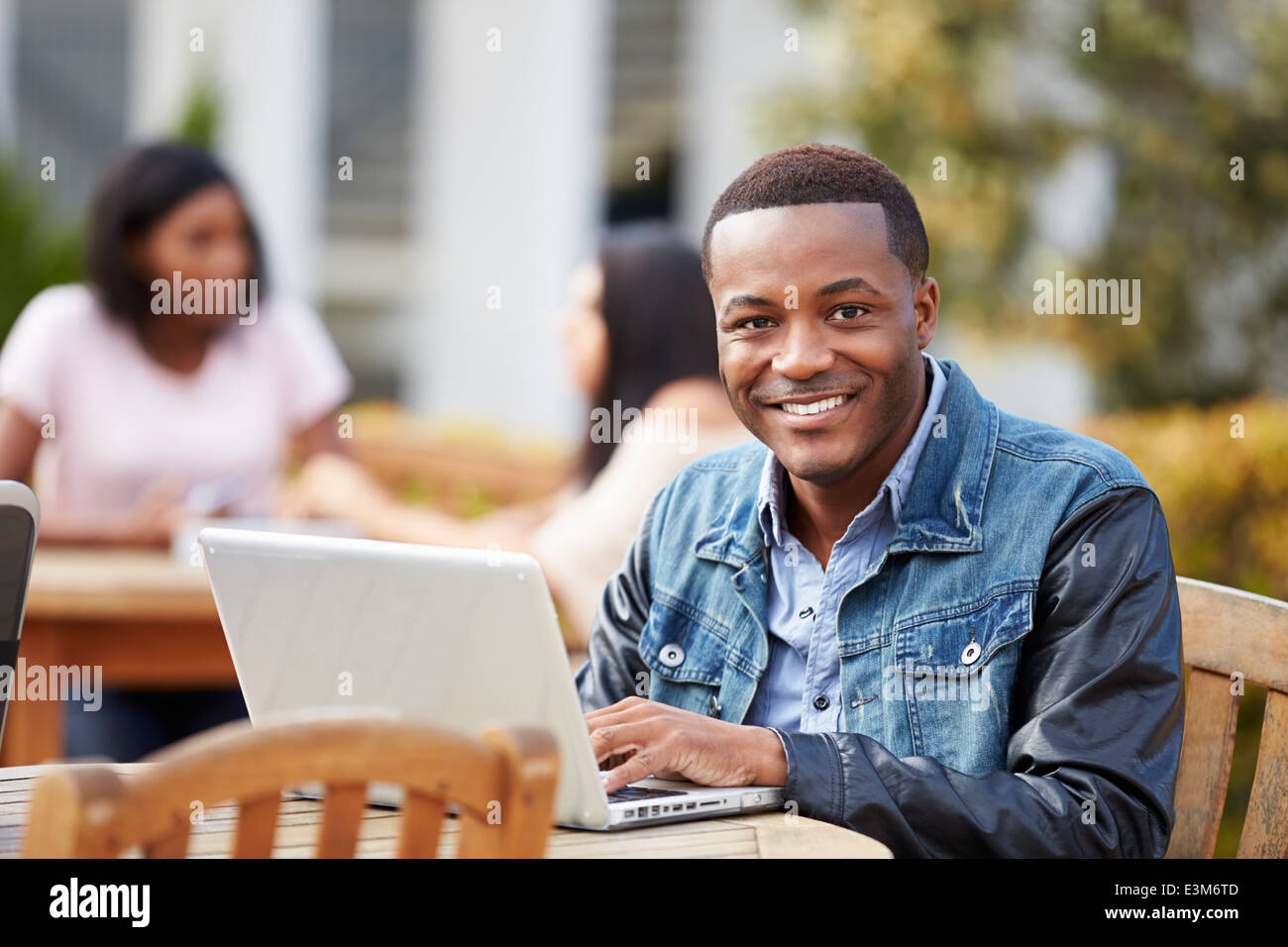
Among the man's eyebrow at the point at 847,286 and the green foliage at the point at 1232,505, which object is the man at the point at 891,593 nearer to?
the man's eyebrow at the point at 847,286

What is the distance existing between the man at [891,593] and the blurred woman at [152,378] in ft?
6.79

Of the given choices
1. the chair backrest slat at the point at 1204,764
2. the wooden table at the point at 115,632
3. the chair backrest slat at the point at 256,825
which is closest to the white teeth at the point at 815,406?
the chair backrest slat at the point at 1204,764

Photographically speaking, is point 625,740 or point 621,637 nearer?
point 625,740

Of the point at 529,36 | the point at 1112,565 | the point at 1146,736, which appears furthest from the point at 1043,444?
the point at 529,36

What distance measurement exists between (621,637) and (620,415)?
1492mm

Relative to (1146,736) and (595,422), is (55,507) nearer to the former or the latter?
(595,422)

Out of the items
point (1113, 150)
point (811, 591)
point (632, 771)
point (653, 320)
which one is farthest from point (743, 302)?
point (1113, 150)

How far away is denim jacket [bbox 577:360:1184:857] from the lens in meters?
1.71

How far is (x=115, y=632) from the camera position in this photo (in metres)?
3.51

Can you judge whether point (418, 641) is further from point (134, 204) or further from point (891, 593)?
point (134, 204)

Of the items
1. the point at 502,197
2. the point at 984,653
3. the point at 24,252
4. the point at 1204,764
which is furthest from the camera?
the point at 502,197

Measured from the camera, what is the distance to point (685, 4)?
32.3 feet

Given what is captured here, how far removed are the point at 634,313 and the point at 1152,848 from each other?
7.00ft

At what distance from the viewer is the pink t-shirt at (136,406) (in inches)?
148
